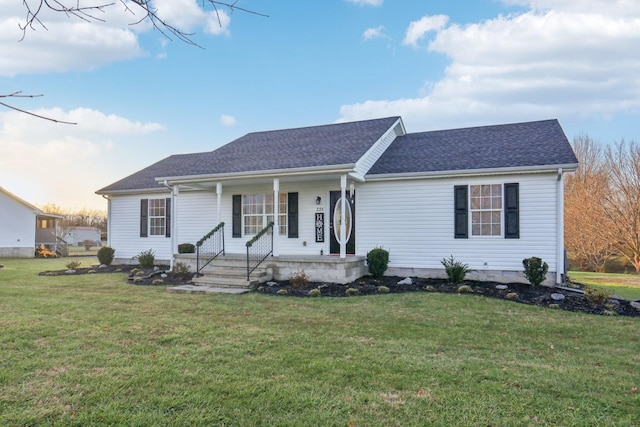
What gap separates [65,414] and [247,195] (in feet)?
35.2

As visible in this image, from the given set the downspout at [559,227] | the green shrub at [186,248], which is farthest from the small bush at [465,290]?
the green shrub at [186,248]

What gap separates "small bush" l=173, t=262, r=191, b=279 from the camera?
12005 mm

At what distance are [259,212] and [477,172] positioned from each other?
684 centimetres

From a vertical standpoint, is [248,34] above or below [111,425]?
above

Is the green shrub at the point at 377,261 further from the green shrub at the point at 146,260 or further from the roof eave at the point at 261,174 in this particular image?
the green shrub at the point at 146,260

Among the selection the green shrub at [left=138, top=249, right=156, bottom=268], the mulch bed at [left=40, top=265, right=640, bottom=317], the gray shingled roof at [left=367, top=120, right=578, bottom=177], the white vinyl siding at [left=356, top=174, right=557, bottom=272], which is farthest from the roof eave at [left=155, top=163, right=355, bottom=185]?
the green shrub at [left=138, top=249, right=156, bottom=268]

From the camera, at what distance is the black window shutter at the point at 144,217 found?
1541cm

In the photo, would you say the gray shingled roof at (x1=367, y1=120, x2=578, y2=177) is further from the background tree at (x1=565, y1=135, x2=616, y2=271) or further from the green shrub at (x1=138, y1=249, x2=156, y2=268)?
the background tree at (x1=565, y1=135, x2=616, y2=271)

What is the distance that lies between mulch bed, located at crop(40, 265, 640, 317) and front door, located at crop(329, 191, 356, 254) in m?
1.41

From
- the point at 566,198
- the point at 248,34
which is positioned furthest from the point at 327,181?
the point at 566,198

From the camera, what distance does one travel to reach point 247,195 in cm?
1353

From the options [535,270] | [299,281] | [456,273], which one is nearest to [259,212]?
[299,281]

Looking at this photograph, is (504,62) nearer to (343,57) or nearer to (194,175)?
(343,57)

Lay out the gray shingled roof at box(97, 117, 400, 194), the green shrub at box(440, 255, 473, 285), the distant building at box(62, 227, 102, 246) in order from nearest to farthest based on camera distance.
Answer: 1. the green shrub at box(440, 255, 473, 285)
2. the gray shingled roof at box(97, 117, 400, 194)
3. the distant building at box(62, 227, 102, 246)
